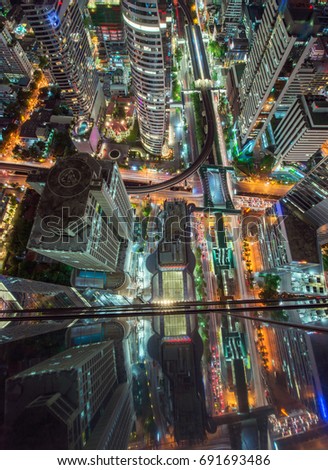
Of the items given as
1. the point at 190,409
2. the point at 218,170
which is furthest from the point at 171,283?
the point at 190,409

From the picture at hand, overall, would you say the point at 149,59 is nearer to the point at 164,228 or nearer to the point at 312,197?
the point at 164,228

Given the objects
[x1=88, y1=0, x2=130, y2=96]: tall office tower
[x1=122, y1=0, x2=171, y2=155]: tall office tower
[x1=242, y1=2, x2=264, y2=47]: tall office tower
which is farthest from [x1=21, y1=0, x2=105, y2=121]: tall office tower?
[x1=242, y1=2, x2=264, y2=47]: tall office tower

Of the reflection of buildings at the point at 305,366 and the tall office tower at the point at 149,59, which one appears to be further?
the tall office tower at the point at 149,59

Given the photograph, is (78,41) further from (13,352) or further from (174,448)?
(174,448)

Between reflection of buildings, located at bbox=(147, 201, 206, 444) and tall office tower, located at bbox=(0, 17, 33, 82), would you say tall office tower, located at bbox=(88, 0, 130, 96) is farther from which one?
reflection of buildings, located at bbox=(147, 201, 206, 444)

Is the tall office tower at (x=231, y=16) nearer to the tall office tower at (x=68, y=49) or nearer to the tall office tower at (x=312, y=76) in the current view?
the tall office tower at (x=312, y=76)

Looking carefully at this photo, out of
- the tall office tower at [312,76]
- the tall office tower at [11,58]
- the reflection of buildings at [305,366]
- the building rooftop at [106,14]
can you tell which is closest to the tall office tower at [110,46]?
the building rooftop at [106,14]
